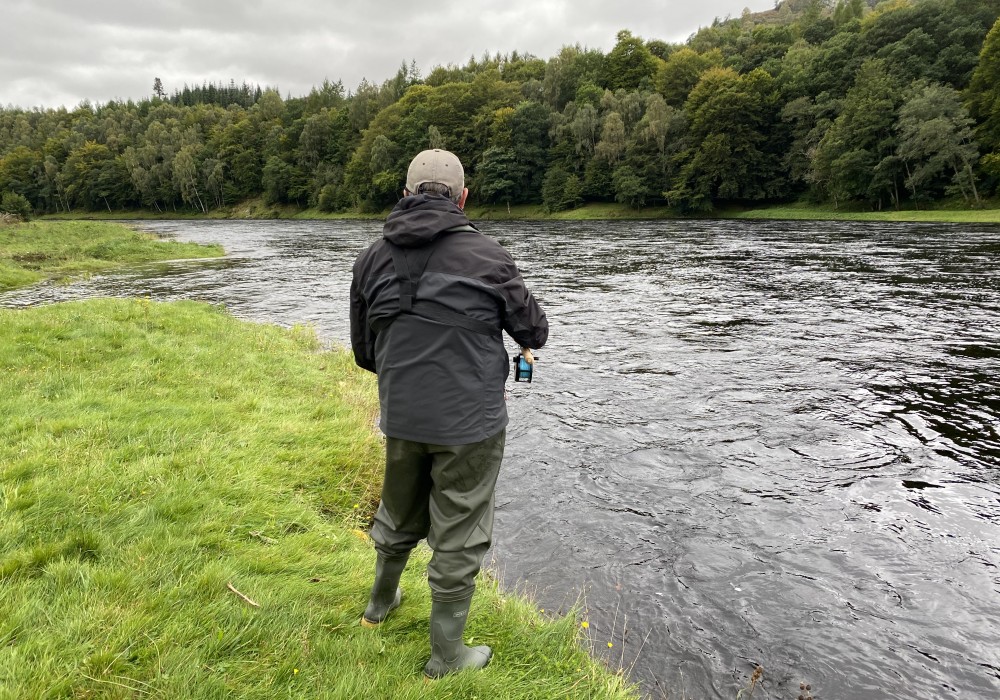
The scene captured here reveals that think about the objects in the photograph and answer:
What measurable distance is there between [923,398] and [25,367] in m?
15.1

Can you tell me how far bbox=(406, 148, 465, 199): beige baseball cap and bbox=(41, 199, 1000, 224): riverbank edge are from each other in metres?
54.4

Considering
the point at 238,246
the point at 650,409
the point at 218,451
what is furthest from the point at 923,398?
the point at 238,246

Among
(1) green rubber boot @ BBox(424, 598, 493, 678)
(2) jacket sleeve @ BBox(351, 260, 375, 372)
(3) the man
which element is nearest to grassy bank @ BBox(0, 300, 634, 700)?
(1) green rubber boot @ BBox(424, 598, 493, 678)

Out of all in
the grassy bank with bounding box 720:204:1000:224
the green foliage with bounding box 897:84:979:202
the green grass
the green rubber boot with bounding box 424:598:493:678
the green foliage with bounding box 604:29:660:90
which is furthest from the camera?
the green foliage with bounding box 604:29:660:90

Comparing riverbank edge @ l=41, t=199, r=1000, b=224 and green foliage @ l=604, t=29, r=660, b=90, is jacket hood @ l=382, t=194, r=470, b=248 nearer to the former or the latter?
riverbank edge @ l=41, t=199, r=1000, b=224

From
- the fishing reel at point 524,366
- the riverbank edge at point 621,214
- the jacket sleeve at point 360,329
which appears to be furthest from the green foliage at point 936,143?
the jacket sleeve at point 360,329

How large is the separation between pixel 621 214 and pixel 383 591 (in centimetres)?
7600

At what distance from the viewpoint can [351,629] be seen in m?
3.80

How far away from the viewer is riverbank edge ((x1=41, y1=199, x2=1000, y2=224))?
48.5 meters

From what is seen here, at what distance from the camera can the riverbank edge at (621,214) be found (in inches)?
1908

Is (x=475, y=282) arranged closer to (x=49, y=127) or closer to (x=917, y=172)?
(x=917, y=172)

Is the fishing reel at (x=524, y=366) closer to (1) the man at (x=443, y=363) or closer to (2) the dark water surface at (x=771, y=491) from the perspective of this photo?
(1) the man at (x=443, y=363)

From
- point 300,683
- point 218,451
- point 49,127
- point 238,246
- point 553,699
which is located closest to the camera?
point 300,683

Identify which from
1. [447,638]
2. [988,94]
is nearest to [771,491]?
[447,638]
